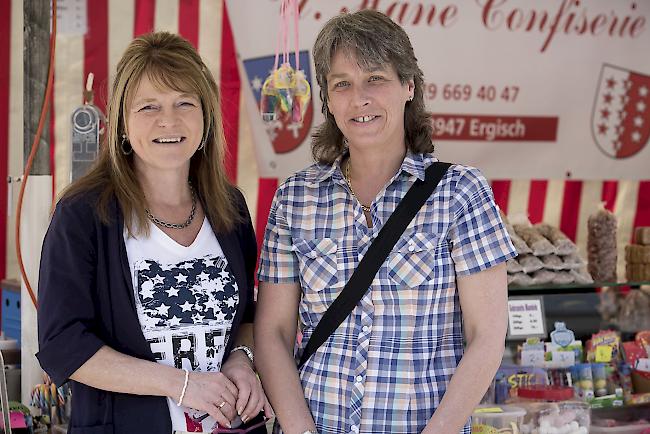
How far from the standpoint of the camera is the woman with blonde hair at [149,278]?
2.33 m

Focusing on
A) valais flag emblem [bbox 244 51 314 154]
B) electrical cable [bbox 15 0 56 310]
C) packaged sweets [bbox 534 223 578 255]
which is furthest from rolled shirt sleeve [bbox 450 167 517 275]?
valais flag emblem [bbox 244 51 314 154]

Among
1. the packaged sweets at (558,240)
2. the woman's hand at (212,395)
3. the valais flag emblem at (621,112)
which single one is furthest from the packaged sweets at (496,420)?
the valais flag emblem at (621,112)

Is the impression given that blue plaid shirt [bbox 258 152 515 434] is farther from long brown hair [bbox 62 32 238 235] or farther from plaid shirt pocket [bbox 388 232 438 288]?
long brown hair [bbox 62 32 238 235]

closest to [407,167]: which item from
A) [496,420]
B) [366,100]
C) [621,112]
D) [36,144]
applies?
[366,100]

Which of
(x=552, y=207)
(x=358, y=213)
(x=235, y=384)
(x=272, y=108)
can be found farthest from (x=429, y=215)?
(x=552, y=207)

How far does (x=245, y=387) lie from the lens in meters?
2.46

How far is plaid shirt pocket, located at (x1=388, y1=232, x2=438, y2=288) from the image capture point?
7.95 ft

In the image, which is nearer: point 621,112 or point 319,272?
point 319,272

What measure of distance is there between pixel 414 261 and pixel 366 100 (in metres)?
0.43

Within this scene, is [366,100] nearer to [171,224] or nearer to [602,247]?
[171,224]

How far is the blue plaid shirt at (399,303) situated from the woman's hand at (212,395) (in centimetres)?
23

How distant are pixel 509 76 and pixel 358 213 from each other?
9.15 ft

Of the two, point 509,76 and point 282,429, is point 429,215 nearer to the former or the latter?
point 282,429

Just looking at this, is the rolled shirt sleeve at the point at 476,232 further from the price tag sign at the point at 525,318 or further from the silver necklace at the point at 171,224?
the price tag sign at the point at 525,318
